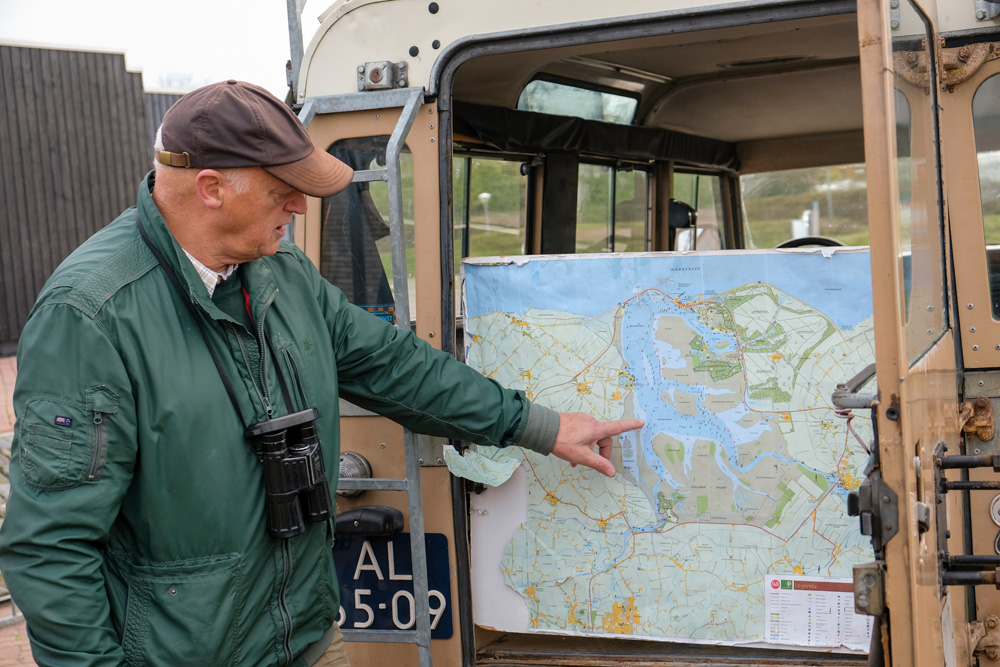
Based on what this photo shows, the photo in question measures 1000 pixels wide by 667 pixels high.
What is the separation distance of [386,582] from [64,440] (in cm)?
142

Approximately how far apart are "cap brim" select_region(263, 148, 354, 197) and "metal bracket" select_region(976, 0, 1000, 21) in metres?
1.71

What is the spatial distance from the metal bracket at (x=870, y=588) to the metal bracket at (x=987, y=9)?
1.57m

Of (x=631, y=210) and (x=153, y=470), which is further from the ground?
(x=631, y=210)

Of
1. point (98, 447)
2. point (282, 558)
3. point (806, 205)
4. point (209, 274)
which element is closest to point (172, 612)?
point (282, 558)

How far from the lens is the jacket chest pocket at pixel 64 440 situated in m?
1.82

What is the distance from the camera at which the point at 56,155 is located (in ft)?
46.2

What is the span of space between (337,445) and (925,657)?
1.45 metres

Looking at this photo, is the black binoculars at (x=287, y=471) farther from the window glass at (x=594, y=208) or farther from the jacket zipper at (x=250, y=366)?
the window glass at (x=594, y=208)

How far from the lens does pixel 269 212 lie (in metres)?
2.18

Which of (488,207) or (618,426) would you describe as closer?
(618,426)

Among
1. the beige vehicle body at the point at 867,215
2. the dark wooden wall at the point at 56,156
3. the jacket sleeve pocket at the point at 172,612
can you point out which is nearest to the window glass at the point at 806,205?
the beige vehicle body at the point at 867,215

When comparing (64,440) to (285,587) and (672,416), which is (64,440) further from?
(672,416)

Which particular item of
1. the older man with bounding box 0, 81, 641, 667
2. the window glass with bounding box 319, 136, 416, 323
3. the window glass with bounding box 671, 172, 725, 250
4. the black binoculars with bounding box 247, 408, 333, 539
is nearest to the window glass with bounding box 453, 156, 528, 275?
the window glass with bounding box 319, 136, 416, 323

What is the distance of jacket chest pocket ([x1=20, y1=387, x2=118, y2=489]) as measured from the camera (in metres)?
1.82
